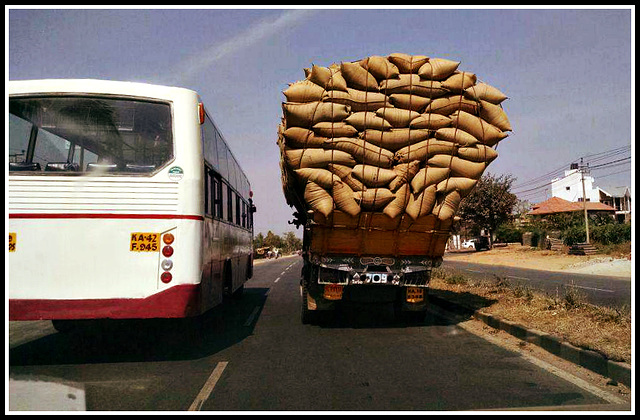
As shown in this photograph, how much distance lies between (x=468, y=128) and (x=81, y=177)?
565cm

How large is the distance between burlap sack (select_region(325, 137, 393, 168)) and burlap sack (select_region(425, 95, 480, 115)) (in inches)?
40.0

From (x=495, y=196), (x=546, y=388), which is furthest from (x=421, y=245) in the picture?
(x=495, y=196)

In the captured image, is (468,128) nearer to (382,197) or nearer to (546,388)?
(382,197)

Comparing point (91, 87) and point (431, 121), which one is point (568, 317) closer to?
point (431, 121)

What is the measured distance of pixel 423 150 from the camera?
27.2 feet

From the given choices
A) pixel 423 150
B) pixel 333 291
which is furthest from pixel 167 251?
pixel 423 150

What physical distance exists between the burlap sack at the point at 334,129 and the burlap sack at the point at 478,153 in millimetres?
1783

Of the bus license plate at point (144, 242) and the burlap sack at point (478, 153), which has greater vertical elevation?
the burlap sack at point (478, 153)

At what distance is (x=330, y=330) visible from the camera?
905 centimetres

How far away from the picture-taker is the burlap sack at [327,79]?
8.22 meters

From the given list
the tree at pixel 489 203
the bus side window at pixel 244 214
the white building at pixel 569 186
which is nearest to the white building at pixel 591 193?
the white building at pixel 569 186

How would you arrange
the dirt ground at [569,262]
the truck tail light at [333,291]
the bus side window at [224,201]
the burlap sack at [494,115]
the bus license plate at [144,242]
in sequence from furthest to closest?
the dirt ground at [569,262] < the bus side window at [224,201] < the truck tail light at [333,291] < the burlap sack at [494,115] < the bus license plate at [144,242]

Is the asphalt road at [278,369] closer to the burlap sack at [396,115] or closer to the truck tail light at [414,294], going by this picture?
the truck tail light at [414,294]

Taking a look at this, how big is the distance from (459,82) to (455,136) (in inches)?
34.3
